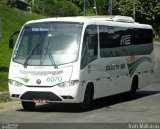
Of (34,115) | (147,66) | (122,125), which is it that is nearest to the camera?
(122,125)

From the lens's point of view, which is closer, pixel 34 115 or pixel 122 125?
pixel 122 125

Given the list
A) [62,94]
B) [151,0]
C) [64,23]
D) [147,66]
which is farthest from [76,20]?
[151,0]

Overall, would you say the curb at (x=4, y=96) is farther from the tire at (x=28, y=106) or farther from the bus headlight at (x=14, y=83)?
the bus headlight at (x=14, y=83)

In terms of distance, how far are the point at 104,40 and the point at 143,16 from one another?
84.7 m

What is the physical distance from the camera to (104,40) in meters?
17.3

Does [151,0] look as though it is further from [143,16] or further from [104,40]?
[104,40]

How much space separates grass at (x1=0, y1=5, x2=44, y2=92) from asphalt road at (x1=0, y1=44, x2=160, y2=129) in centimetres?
331

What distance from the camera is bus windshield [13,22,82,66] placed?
1546cm

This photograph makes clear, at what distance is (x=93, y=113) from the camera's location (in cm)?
1509

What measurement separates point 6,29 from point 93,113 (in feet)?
74.8

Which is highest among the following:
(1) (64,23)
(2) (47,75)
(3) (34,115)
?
(1) (64,23)

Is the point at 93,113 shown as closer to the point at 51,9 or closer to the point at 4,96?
the point at 4,96

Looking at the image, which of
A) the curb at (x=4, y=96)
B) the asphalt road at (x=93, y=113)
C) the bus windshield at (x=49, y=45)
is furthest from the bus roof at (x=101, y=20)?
the curb at (x=4, y=96)

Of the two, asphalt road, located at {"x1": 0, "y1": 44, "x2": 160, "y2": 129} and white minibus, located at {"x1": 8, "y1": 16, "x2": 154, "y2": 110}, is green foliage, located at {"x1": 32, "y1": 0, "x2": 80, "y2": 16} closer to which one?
asphalt road, located at {"x1": 0, "y1": 44, "x2": 160, "y2": 129}
